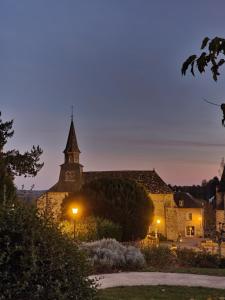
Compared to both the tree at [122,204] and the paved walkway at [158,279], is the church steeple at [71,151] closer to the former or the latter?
the tree at [122,204]

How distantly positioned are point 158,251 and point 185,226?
4933cm

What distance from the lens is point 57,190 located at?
204ft

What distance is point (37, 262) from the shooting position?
16.8 feet

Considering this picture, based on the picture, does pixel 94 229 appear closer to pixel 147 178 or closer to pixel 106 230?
pixel 106 230

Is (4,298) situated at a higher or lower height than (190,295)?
higher

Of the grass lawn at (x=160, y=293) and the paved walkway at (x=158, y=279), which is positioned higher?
the paved walkway at (x=158, y=279)

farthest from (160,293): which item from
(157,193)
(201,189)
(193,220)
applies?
(201,189)

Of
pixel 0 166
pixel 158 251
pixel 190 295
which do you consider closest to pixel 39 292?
pixel 190 295

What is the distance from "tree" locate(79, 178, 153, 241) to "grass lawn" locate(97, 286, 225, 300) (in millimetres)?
16716

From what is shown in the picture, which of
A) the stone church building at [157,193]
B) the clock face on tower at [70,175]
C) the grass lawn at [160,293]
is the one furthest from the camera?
the clock face on tower at [70,175]

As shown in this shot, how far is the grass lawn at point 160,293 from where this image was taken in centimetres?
939

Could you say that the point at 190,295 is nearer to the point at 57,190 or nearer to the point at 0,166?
the point at 0,166

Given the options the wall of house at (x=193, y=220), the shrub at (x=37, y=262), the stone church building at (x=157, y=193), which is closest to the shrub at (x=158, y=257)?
the shrub at (x=37, y=262)

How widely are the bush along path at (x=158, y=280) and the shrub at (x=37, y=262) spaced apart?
5339 millimetres
